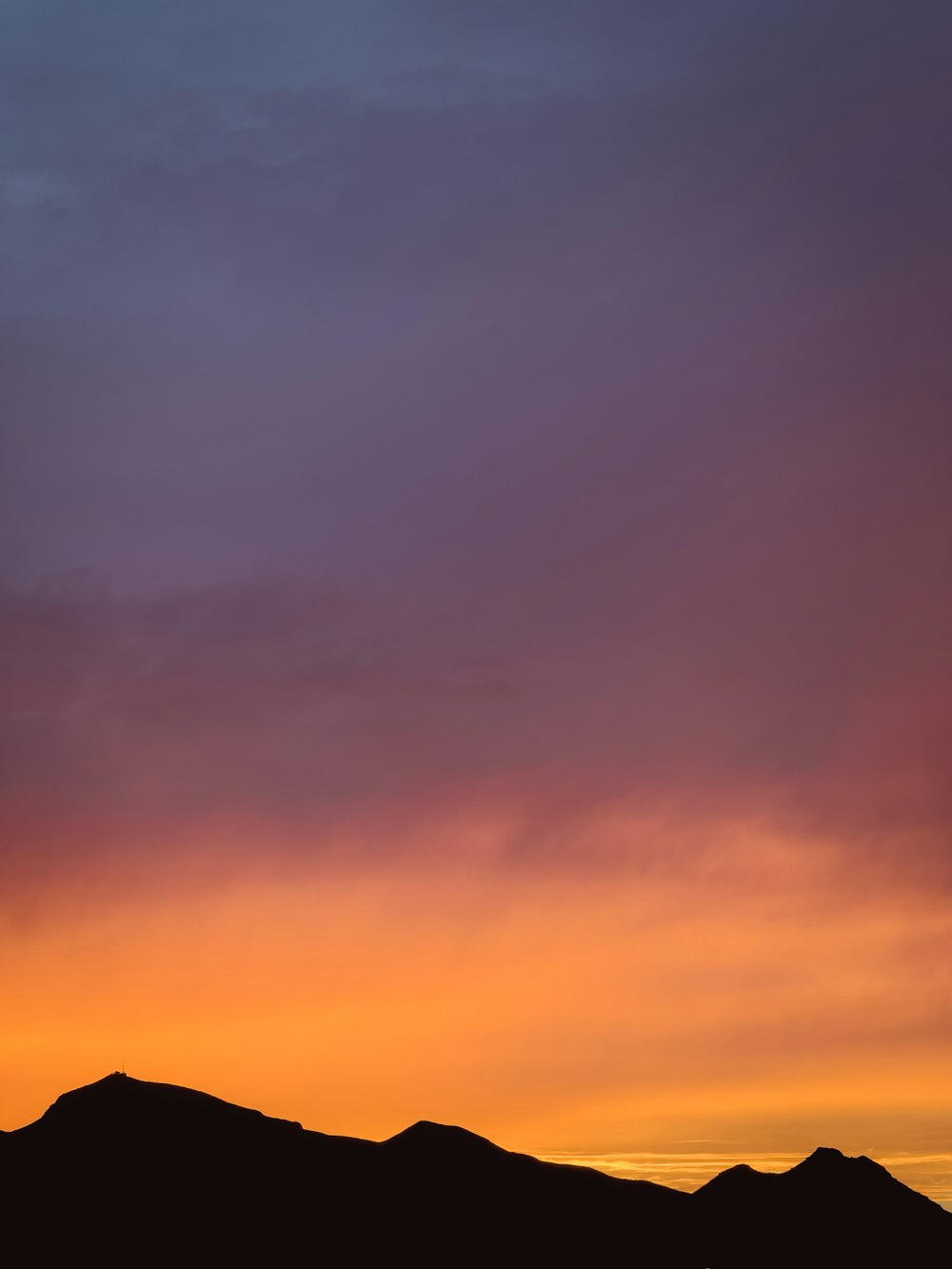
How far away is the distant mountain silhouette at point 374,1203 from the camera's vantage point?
10581 cm

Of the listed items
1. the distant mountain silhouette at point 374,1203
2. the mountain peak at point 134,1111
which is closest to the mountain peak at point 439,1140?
the distant mountain silhouette at point 374,1203

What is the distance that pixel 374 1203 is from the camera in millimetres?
121250

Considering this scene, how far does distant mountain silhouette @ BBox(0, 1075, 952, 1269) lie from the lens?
106 m

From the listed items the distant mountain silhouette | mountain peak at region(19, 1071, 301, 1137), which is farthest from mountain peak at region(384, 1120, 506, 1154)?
mountain peak at region(19, 1071, 301, 1137)

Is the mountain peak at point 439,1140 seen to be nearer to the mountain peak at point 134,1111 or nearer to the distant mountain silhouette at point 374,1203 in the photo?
the distant mountain silhouette at point 374,1203

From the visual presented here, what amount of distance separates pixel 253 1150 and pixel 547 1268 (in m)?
30.8

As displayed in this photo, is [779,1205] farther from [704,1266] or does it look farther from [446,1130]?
[446,1130]

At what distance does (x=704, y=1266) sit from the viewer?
137500 millimetres

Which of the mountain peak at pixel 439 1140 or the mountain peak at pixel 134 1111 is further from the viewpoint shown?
the mountain peak at pixel 439 1140

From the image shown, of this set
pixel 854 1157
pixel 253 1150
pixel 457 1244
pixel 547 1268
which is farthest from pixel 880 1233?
pixel 253 1150

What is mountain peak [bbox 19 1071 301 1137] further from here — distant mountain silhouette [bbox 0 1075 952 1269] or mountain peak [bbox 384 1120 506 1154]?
mountain peak [bbox 384 1120 506 1154]

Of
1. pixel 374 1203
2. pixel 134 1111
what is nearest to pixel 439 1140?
pixel 374 1203

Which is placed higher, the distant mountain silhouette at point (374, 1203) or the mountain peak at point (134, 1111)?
the mountain peak at point (134, 1111)

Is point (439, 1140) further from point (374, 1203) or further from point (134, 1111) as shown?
point (134, 1111)
